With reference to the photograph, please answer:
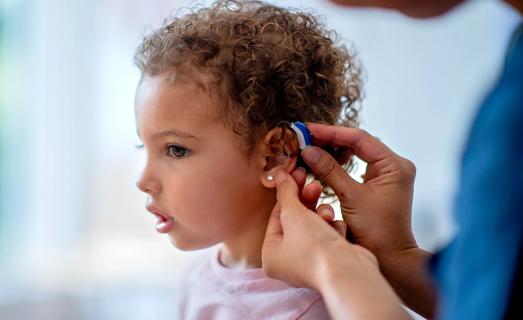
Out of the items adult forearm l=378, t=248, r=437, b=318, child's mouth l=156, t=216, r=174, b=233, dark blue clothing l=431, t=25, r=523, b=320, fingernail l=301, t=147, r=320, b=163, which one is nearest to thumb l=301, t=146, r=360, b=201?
fingernail l=301, t=147, r=320, b=163

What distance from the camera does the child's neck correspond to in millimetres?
1021

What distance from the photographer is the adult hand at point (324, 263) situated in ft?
2.27

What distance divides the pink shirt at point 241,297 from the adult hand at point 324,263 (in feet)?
0.34

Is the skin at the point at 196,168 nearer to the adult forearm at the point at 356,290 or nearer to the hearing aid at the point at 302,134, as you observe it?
the hearing aid at the point at 302,134

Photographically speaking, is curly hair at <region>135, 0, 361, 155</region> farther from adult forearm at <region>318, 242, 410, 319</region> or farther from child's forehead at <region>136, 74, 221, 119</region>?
adult forearm at <region>318, 242, 410, 319</region>

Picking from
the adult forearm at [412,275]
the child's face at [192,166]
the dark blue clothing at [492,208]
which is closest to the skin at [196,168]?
the child's face at [192,166]

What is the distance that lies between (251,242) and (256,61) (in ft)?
0.84

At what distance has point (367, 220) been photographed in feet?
3.05

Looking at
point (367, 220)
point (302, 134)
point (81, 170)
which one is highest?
point (302, 134)

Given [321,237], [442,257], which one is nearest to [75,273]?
[321,237]

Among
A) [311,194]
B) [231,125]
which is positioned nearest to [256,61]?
[231,125]

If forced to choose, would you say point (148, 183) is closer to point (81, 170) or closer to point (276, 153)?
point (276, 153)

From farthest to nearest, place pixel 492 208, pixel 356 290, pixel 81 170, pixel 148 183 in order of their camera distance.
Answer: pixel 81 170 → pixel 148 183 → pixel 356 290 → pixel 492 208

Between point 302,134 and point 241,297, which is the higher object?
point 302,134
